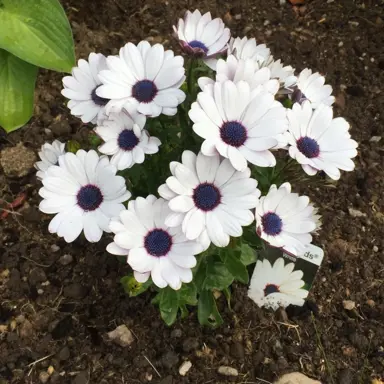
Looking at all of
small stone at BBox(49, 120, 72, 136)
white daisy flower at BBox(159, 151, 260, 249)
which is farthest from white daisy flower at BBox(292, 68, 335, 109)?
small stone at BBox(49, 120, 72, 136)

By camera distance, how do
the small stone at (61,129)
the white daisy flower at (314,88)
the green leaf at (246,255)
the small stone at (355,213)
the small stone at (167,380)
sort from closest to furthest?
the white daisy flower at (314,88) → the green leaf at (246,255) → the small stone at (167,380) → the small stone at (355,213) → the small stone at (61,129)

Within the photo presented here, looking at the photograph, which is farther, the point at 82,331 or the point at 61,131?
the point at 61,131

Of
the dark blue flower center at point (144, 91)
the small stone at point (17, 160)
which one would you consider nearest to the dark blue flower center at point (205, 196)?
the dark blue flower center at point (144, 91)

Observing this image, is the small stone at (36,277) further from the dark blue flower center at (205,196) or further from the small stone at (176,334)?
the dark blue flower center at (205,196)

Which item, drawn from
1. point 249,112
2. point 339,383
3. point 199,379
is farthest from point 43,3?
point 339,383

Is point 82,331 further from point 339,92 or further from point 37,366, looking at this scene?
point 339,92

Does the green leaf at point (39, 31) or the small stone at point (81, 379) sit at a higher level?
the green leaf at point (39, 31)
